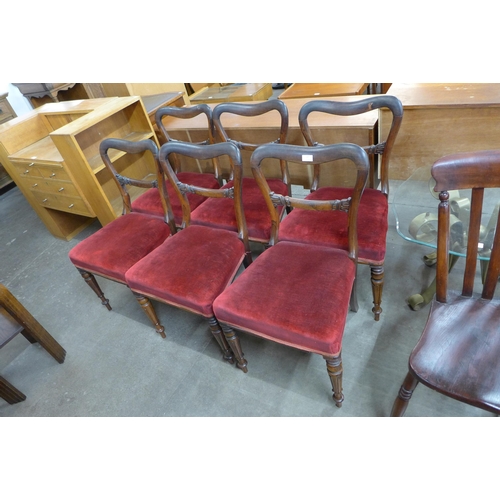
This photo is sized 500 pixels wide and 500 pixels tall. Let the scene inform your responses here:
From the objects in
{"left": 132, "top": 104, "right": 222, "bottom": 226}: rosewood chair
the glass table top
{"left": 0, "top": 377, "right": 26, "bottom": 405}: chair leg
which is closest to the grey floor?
{"left": 0, "top": 377, "right": 26, "bottom": 405}: chair leg

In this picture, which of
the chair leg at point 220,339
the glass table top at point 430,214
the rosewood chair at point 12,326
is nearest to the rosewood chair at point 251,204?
the chair leg at point 220,339

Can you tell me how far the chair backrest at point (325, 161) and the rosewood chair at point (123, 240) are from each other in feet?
1.93

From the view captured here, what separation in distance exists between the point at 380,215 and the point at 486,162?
1.91 ft

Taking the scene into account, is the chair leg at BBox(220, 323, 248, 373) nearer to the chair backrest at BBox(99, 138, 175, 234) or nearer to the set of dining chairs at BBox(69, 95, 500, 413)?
the set of dining chairs at BBox(69, 95, 500, 413)

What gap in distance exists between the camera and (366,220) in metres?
1.42

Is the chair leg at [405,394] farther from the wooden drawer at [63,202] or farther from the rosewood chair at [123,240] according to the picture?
the wooden drawer at [63,202]

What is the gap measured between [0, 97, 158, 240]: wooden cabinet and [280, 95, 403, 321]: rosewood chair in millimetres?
1242

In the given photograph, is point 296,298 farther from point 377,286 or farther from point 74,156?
point 74,156

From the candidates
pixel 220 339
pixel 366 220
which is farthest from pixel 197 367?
pixel 366 220

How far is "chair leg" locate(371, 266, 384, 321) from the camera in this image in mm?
1401

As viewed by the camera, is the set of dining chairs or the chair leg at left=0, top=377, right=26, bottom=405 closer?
the set of dining chairs

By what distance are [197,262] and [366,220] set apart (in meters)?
0.75

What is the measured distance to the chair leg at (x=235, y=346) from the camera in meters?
1.31

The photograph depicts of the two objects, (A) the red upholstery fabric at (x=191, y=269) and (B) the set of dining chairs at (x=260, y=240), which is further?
(A) the red upholstery fabric at (x=191, y=269)
